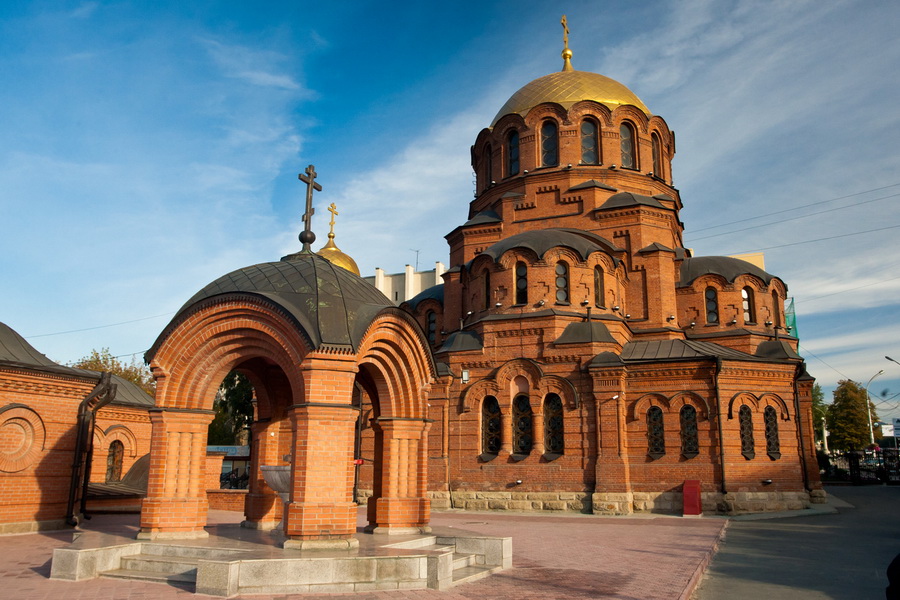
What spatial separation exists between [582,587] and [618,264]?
1535 centimetres

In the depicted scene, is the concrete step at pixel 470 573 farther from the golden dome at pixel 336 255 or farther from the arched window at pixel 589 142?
the golden dome at pixel 336 255

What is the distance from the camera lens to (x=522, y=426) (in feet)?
67.7

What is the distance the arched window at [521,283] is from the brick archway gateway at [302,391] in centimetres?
1045

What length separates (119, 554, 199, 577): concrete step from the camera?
8324mm

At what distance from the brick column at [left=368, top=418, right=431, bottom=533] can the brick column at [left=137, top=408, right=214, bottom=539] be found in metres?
2.50

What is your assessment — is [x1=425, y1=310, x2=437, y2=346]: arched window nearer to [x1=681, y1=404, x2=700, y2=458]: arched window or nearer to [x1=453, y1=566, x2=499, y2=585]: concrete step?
[x1=681, y1=404, x2=700, y2=458]: arched window

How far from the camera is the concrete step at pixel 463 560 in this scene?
9039 millimetres

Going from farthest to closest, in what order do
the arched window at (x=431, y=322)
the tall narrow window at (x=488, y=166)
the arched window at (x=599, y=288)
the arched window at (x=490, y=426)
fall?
the tall narrow window at (x=488, y=166) < the arched window at (x=431, y=322) < the arched window at (x=599, y=288) < the arched window at (x=490, y=426)

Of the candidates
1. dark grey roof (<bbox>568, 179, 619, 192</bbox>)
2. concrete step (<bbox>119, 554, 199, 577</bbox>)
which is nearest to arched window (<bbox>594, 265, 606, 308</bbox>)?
dark grey roof (<bbox>568, 179, 619, 192</bbox>)

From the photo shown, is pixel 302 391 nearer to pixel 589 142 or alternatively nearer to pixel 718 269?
pixel 718 269

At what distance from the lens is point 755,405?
1989 centimetres

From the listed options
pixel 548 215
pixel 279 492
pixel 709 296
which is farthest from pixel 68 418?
pixel 709 296

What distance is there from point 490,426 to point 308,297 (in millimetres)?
12346

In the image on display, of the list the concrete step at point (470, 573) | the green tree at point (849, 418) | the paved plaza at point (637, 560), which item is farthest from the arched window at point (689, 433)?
the green tree at point (849, 418)
